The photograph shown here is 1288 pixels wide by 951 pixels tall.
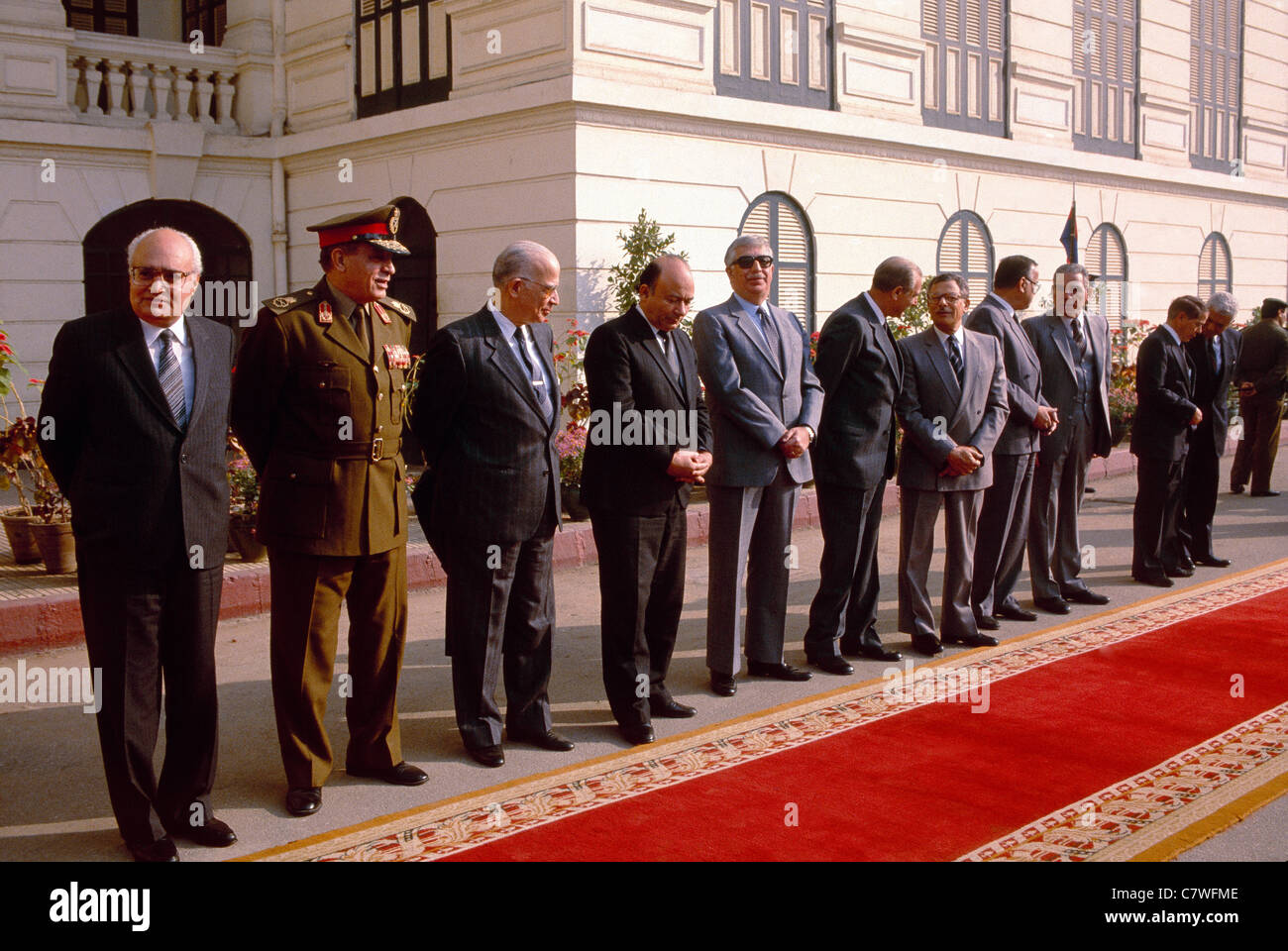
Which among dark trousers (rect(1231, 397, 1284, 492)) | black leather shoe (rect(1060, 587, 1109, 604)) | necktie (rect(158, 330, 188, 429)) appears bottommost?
black leather shoe (rect(1060, 587, 1109, 604))

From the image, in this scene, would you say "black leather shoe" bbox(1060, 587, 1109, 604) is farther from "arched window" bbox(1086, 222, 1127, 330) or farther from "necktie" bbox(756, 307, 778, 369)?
"arched window" bbox(1086, 222, 1127, 330)

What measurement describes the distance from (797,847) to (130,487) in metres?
2.56

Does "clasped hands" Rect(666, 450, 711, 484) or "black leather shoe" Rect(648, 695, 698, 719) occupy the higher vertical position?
"clasped hands" Rect(666, 450, 711, 484)

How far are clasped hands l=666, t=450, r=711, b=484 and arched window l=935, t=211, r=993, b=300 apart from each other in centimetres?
1128

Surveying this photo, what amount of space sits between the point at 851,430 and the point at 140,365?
12.1 feet

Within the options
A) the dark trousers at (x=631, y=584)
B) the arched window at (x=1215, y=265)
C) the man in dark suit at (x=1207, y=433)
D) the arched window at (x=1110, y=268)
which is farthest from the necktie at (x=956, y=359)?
the arched window at (x=1215, y=265)

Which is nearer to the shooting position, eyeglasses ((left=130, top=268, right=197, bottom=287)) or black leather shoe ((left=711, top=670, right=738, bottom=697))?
eyeglasses ((left=130, top=268, right=197, bottom=287))

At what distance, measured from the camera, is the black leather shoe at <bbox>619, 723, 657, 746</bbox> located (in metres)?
5.49

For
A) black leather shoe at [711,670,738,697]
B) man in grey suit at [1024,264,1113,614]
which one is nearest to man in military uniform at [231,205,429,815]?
black leather shoe at [711,670,738,697]

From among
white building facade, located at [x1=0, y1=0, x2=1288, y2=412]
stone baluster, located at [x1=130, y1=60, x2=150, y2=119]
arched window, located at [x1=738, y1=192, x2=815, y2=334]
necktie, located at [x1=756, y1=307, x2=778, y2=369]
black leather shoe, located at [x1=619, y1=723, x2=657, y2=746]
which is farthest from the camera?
stone baluster, located at [x1=130, y1=60, x2=150, y2=119]
